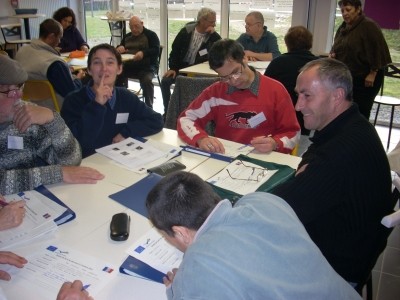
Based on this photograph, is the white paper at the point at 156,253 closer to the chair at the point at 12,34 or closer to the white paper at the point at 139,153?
the white paper at the point at 139,153

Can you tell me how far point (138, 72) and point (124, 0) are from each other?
8.09 ft

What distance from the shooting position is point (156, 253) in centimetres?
129

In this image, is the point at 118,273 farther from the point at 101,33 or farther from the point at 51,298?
the point at 101,33

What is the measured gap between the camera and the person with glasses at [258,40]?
15.8 feet

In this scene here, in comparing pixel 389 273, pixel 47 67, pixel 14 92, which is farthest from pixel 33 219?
pixel 47 67

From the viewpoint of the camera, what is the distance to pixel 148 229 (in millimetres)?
1435

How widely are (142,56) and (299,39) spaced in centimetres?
258

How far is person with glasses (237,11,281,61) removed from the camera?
4.81 m

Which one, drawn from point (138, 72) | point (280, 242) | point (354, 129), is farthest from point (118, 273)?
point (138, 72)

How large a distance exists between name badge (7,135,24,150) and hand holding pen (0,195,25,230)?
17.1 inches

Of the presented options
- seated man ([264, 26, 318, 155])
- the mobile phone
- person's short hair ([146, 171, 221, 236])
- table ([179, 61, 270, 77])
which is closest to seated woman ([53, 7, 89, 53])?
table ([179, 61, 270, 77])

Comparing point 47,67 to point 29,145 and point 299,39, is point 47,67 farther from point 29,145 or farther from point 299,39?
point 299,39

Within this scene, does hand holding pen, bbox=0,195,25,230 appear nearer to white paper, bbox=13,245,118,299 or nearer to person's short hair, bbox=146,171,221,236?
white paper, bbox=13,245,118,299

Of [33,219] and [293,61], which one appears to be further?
[293,61]
